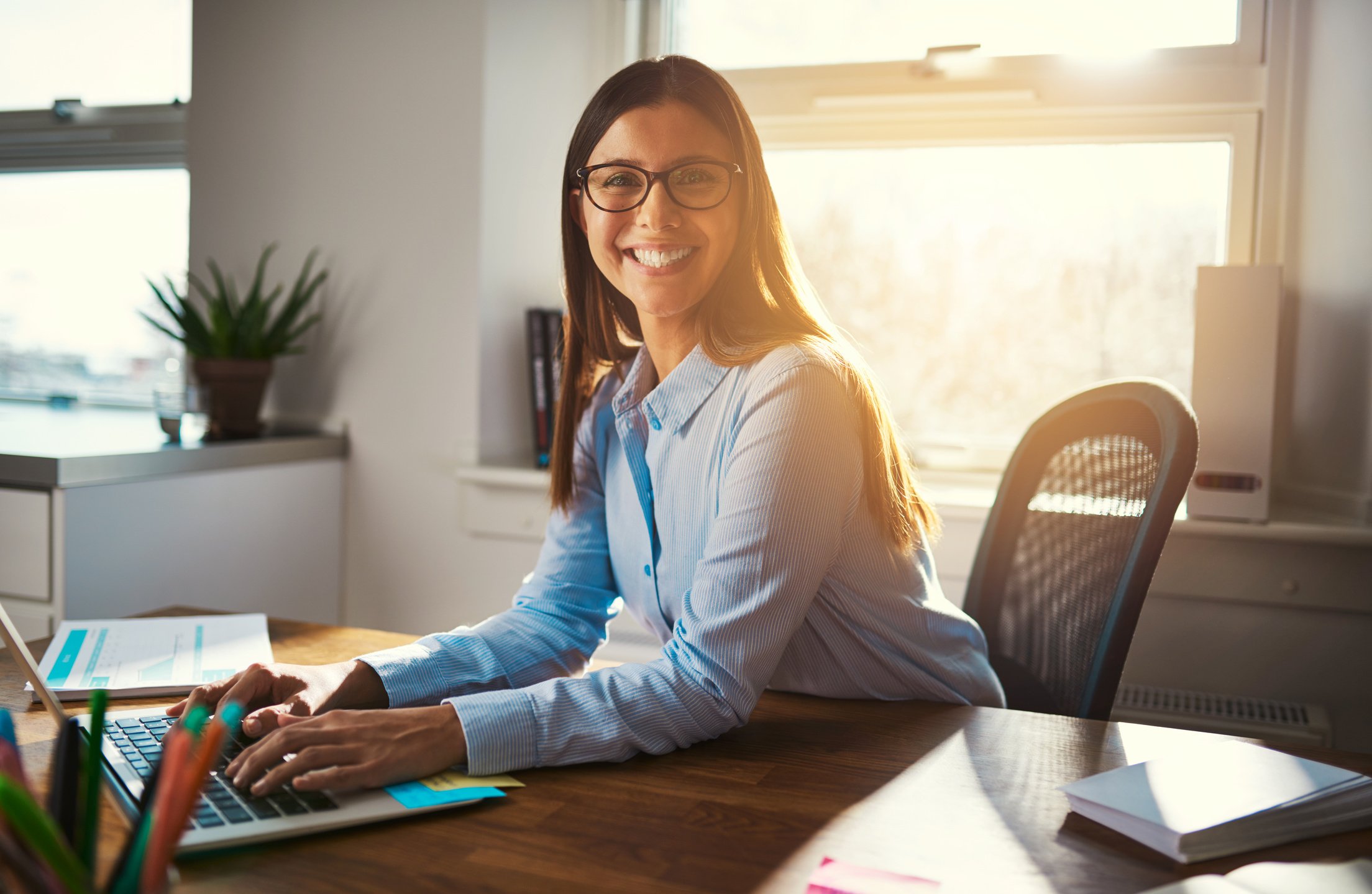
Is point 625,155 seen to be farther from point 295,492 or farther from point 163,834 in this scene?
point 295,492

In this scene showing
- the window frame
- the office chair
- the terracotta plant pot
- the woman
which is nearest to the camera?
the woman

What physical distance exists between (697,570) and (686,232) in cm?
40

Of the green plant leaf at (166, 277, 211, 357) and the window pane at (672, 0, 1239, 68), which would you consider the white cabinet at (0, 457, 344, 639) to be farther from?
the window pane at (672, 0, 1239, 68)

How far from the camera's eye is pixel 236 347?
2346 millimetres

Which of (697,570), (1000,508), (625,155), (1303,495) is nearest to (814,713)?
(697,570)

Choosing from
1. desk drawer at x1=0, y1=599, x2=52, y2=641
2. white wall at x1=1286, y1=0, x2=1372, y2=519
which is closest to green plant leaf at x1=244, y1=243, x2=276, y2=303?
desk drawer at x1=0, y1=599, x2=52, y2=641

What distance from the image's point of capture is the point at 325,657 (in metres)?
1.16

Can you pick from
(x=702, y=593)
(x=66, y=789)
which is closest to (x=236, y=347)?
(x=702, y=593)

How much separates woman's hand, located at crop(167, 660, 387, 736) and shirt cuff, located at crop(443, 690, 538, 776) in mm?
166

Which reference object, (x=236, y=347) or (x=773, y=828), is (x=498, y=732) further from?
(x=236, y=347)

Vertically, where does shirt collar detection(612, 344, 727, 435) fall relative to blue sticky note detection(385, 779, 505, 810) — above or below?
above

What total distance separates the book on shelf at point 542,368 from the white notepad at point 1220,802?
5.68ft

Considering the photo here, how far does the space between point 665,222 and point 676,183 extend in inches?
1.9

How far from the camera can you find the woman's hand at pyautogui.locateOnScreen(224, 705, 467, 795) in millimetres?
759
